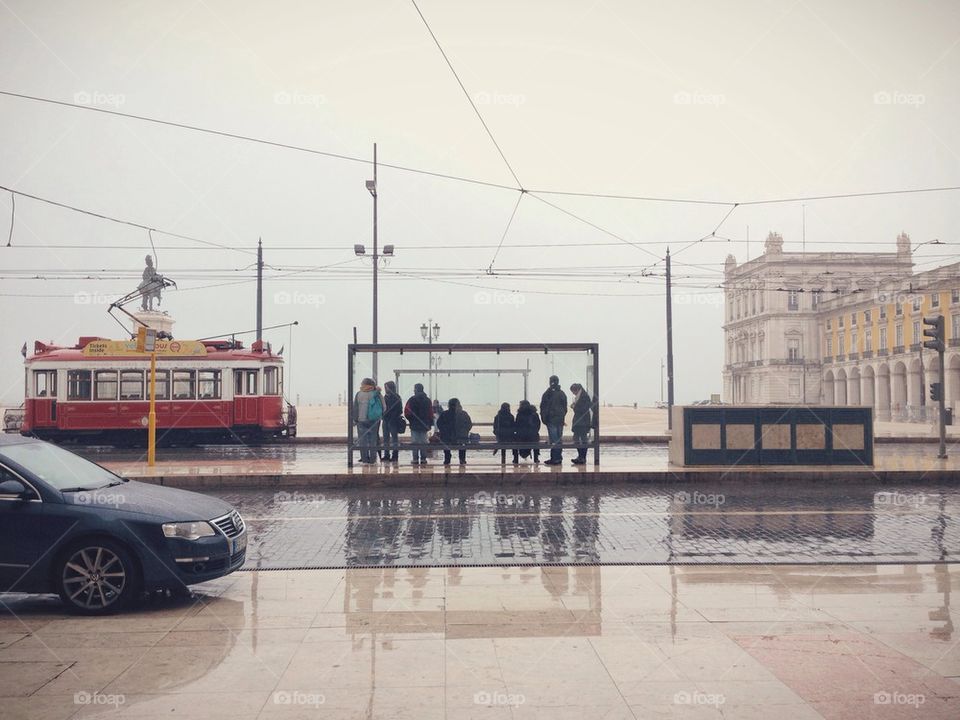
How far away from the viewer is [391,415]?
59.1 ft

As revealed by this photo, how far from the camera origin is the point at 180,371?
2544cm

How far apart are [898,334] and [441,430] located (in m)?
69.1

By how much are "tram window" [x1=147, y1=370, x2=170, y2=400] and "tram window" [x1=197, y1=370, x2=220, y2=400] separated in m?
0.93

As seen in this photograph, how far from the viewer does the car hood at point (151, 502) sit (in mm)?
6848

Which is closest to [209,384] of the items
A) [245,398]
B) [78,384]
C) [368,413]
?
[245,398]

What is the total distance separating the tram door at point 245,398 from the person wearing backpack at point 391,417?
8677 mm

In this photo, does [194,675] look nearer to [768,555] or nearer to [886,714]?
[886,714]

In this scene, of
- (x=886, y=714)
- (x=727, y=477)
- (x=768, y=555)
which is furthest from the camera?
(x=727, y=477)

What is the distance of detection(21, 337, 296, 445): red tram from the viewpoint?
25.2 m

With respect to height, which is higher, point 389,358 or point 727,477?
point 389,358

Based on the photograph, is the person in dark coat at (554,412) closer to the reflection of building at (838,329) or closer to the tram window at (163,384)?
the tram window at (163,384)

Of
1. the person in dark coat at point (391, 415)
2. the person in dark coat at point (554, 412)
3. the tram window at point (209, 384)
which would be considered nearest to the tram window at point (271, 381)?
the tram window at point (209, 384)

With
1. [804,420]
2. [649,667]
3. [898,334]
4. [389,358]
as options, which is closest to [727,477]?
[804,420]

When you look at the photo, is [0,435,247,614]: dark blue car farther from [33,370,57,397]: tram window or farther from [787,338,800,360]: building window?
[787,338,800,360]: building window
